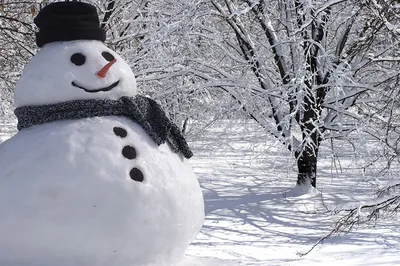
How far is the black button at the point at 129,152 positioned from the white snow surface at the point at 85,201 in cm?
2

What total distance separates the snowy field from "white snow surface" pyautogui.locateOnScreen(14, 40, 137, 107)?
4.31 feet

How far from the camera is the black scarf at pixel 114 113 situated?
3.68m

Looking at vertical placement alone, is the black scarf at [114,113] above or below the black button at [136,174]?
above

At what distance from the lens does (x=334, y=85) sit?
10461mm

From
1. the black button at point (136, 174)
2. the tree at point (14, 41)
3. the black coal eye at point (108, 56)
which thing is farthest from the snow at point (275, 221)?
the tree at point (14, 41)

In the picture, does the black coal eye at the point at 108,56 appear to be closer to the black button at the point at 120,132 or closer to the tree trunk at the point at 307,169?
the black button at the point at 120,132

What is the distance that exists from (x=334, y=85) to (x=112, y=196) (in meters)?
7.69

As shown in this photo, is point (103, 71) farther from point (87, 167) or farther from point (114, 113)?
point (87, 167)

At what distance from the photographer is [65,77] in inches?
145

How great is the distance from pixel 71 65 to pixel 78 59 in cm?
6

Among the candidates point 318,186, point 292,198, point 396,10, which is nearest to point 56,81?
point 396,10

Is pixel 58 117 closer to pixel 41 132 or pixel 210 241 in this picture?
pixel 41 132

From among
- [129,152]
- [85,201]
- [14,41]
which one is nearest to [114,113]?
[129,152]

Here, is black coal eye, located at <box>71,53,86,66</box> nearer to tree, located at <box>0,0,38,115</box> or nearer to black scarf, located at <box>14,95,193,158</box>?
black scarf, located at <box>14,95,193,158</box>
